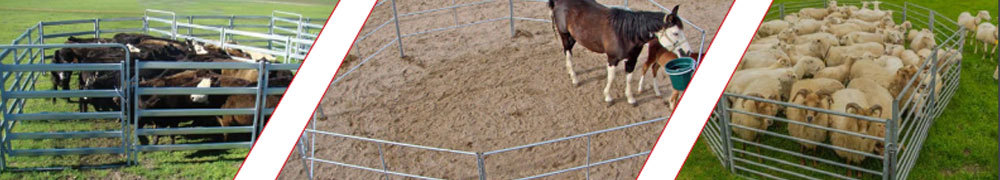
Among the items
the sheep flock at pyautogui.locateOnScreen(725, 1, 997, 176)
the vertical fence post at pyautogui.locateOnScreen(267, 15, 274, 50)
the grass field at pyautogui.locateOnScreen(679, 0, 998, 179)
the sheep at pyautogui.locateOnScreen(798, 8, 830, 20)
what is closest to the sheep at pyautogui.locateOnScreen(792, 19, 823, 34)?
the sheep flock at pyautogui.locateOnScreen(725, 1, 997, 176)

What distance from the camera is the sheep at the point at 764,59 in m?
5.43

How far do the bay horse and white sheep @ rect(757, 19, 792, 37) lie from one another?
11.7ft

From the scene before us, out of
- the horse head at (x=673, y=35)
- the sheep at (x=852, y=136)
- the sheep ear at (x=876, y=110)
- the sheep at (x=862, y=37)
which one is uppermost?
the horse head at (x=673, y=35)

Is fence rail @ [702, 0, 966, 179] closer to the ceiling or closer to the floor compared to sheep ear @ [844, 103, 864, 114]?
closer to the floor

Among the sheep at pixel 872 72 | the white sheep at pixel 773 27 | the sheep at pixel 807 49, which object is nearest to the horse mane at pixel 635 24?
the sheep at pixel 872 72

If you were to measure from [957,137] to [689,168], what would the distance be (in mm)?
2091

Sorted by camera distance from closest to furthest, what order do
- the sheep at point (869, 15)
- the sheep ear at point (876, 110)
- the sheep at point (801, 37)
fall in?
1. the sheep ear at point (876, 110)
2. the sheep at point (801, 37)
3. the sheep at point (869, 15)

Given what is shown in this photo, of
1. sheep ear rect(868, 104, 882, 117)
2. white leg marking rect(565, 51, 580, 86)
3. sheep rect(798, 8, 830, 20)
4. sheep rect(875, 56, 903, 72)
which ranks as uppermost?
sheep rect(798, 8, 830, 20)

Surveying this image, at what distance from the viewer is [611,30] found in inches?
130

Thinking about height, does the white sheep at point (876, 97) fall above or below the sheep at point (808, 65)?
below

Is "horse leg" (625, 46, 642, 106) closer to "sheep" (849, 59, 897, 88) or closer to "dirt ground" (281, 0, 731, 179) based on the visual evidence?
"dirt ground" (281, 0, 731, 179)

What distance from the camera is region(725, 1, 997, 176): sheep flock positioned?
14.6 ft

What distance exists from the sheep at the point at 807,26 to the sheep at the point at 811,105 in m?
2.06

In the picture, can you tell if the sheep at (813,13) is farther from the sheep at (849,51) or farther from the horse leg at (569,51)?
the horse leg at (569,51)
